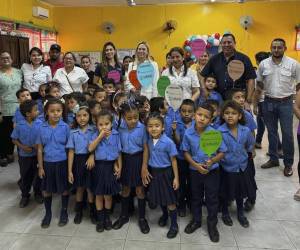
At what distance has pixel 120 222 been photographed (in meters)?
2.35

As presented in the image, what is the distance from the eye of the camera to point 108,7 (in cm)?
785

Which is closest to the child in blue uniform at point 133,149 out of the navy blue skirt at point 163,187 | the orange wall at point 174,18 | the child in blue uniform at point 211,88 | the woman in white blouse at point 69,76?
the navy blue skirt at point 163,187

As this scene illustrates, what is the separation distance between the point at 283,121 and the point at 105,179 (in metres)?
2.16

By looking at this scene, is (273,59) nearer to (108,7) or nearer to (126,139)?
(126,139)

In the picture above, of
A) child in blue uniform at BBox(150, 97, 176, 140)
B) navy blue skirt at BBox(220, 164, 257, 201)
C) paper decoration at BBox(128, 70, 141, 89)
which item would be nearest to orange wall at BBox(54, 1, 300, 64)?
paper decoration at BBox(128, 70, 141, 89)

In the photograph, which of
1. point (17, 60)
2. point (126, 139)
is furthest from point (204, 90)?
point (17, 60)

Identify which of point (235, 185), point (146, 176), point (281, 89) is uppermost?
point (281, 89)

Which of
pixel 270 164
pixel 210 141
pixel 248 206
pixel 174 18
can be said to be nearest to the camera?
pixel 210 141

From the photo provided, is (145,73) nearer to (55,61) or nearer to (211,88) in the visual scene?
(211,88)

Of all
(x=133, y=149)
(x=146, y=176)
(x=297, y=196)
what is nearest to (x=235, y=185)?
(x=146, y=176)

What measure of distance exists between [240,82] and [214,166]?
1.10 meters

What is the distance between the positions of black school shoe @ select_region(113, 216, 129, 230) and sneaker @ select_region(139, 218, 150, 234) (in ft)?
0.45

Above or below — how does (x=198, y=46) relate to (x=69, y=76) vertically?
above

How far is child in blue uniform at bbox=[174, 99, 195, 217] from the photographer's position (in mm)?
2385
